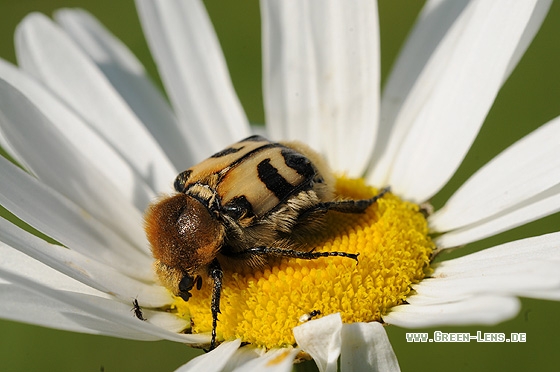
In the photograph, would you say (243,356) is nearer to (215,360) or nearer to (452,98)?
(215,360)

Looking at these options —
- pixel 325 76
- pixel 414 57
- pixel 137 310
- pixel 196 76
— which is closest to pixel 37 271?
pixel 137 310

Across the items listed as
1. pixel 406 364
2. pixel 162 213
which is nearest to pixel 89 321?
pixel 162 213

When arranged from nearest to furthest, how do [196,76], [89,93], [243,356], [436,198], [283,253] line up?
[243,356], [283,253], [89,93], [196,76], [436,198]

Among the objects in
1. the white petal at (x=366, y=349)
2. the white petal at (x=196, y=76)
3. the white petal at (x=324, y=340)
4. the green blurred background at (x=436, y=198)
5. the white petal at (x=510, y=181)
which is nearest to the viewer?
the white petal at (x=324, y=340)

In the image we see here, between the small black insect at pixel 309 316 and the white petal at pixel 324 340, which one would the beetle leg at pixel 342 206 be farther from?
the white petal at pixel 324 340

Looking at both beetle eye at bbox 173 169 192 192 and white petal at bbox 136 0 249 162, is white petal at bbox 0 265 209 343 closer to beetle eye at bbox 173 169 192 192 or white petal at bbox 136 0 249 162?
beetle eye at bbox 173 169 192 192

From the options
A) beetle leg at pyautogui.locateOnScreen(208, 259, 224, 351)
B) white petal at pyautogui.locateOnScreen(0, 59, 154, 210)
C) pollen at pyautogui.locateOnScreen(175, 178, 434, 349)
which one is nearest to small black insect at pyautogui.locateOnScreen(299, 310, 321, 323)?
pollen at pyautogui.locateOnScreen(175, 178, 434, 349)

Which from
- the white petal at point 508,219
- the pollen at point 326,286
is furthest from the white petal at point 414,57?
the pollen at point 326,286
